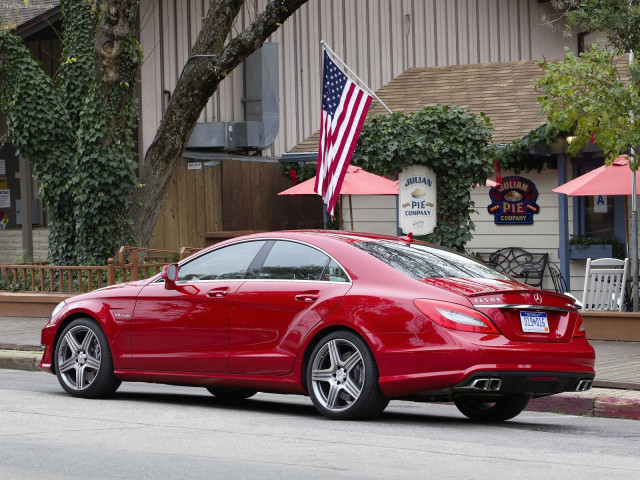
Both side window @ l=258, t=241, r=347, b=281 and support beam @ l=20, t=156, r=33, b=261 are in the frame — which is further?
support beam @ l=20, t=156, r=33, b=261

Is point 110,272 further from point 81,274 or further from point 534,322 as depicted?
point 534,322

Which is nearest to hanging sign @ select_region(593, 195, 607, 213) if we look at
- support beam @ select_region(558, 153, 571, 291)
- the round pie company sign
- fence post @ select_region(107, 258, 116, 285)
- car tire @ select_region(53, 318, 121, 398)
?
support beam @ select_region(558, 153, 571, 291)

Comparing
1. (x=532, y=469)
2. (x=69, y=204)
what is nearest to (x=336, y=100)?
(x=69, y=204)

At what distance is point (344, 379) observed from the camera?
329 inches

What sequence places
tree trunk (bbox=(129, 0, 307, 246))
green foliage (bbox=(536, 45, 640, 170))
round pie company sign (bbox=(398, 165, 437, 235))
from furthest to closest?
tree trunk (bbox=(129, 0, 307, 246)), round pie company sign (bbox=(398, 165, 437, 235)), green foliage (bbox=(536, 45, 640, 170))

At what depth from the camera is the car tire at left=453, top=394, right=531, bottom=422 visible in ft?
29.3

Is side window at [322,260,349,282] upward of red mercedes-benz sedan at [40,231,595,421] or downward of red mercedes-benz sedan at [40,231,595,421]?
upward

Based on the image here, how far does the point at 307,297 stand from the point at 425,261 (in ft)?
3.17

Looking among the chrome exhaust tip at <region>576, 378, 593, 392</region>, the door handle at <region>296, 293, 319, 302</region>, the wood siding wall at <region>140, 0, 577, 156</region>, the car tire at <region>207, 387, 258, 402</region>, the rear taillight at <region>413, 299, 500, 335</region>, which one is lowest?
the car tire at <region>207, 387, 258, 402</region>

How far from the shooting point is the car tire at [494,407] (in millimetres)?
8945

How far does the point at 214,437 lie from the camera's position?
7629 mm

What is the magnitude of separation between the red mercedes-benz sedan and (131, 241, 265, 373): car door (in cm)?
1

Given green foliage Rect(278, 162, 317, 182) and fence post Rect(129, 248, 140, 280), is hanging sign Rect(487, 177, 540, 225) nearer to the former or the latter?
green foliage Rect(278, 162, 317, 182)

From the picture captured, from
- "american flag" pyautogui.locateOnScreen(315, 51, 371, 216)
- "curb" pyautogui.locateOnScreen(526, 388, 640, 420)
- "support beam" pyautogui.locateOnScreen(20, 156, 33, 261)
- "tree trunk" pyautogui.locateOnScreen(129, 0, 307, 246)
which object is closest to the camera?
"curb" pyautogui.locateOnScreen(526, 388, 640, 420)
